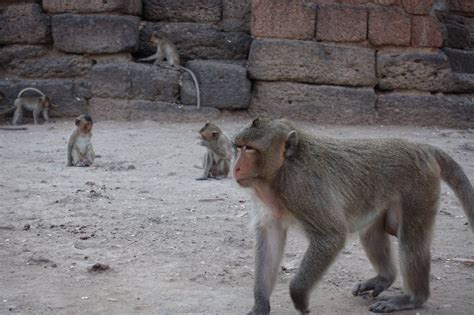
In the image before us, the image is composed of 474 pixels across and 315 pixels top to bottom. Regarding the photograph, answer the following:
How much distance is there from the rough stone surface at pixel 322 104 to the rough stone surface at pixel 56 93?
12.5 feet

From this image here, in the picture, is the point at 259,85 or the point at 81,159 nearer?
the point at 81,159

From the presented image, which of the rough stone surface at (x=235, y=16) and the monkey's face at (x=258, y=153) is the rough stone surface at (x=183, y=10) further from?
the monkey's face at (x=258, y=153)

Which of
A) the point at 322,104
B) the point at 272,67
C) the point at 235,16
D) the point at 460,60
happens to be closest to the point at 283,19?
the point at 272,67

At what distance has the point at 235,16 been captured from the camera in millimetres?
14680

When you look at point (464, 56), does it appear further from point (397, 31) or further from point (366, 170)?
point (366, 170)

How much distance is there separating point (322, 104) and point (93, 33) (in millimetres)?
4674

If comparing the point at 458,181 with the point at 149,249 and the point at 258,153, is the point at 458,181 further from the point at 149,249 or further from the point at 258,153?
the point at 149,249

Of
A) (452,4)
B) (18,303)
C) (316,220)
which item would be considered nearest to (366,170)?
(316,220)

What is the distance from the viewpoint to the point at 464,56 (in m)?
14.9

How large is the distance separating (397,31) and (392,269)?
8997 mm

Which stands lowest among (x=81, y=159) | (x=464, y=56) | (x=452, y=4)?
A: (x=81, y=159)

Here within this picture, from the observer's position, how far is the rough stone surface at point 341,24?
43.6ft

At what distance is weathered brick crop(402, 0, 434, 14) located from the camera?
43.9ft

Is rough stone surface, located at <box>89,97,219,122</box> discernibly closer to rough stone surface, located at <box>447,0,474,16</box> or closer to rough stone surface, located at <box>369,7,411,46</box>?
rough stone surface, located at <box>369,7,411,46</box>
